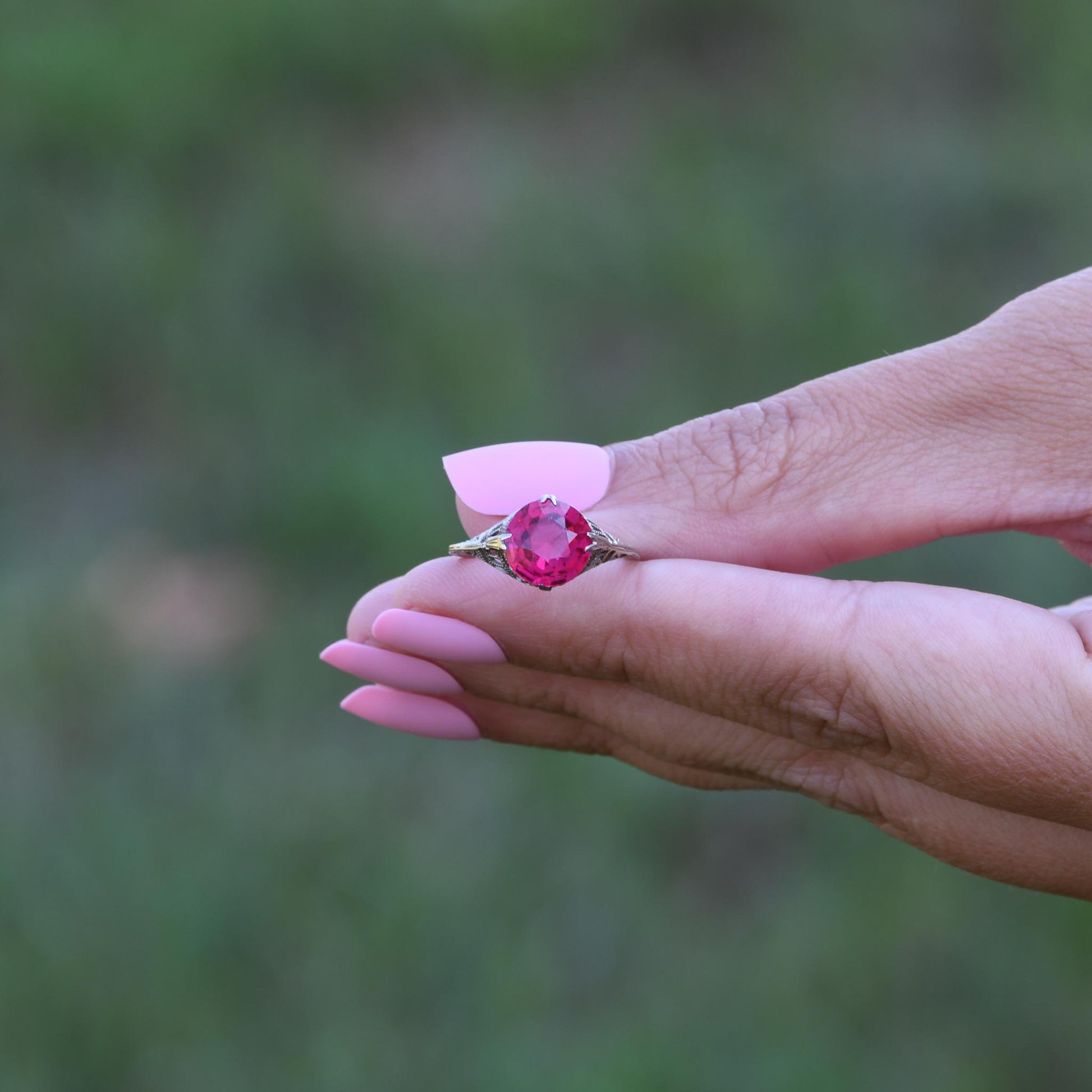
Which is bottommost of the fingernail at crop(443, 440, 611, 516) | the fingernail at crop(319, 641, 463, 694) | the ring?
the fingernail at crop(319, 641, 463, 694)

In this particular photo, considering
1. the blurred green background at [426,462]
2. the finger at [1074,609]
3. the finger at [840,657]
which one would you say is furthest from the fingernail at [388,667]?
the blurred green background at [426,462]

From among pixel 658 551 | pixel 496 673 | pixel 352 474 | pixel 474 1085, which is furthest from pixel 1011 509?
pixel 352 474

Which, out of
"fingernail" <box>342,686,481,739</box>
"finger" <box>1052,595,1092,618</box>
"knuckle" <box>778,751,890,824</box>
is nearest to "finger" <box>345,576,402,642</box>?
"fingernail" <box>342,686,481,739</box>

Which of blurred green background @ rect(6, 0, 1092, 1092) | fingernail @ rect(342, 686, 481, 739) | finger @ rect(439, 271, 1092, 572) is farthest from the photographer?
blurred green background @ rect(6, 0, 1092, 1092)

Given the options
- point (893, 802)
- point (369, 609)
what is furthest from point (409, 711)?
point (893, 802)

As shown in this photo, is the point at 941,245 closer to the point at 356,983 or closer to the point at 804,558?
the point at 804,558

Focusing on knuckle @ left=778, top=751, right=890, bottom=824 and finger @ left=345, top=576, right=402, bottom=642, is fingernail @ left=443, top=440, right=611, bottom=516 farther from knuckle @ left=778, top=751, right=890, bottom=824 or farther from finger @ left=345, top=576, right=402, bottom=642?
knuckle @ left=778, top=751, right=890, bottom=824

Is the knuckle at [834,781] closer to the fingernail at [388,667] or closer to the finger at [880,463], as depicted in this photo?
the finger at [880,463]
